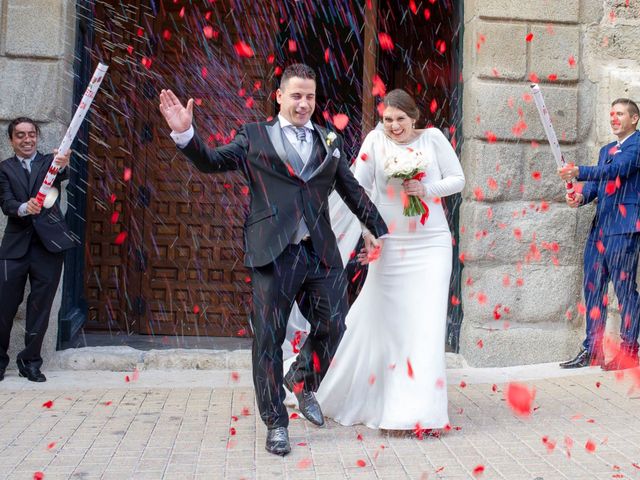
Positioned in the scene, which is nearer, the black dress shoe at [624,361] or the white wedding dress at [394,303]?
the white wedding dress at [394,303]

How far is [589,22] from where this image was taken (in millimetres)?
7875

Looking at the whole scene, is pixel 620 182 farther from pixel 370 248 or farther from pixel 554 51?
pixel 370 248

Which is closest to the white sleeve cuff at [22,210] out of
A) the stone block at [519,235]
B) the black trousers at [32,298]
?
the black trousers at [32,298]

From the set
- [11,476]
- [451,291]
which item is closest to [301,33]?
[451,291]

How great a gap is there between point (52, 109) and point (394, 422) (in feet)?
12.8

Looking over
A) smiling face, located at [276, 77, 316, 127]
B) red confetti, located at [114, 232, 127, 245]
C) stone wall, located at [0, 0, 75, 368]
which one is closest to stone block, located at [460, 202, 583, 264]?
smiling face, located at [276, 77, 316, 127]

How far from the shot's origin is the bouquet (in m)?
5.50

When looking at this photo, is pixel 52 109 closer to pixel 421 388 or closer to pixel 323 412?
pixel 323 412

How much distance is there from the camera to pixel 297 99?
5105 millimetres

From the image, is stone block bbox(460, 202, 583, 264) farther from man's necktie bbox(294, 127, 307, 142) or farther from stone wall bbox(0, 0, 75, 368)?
stone wall bbox(0, 0, 75, 368)

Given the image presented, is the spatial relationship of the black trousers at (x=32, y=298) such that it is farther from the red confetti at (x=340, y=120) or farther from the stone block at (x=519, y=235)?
the red confetti at (x=340, y=120)

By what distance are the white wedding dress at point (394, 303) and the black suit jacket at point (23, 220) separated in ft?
8.18

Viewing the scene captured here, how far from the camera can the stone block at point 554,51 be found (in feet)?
25.5

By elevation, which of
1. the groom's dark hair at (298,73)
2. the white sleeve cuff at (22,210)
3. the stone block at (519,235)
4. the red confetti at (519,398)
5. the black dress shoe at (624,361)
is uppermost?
the groom's dark hair at (298,73)
